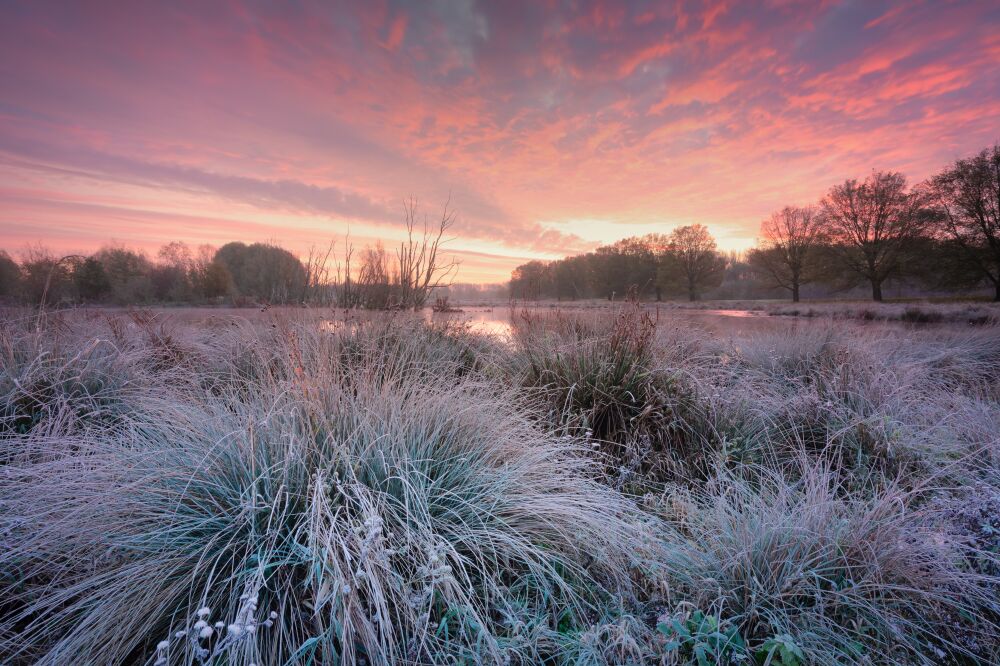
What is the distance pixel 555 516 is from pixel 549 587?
31 cm

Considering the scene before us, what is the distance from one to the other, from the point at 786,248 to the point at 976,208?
538 inches

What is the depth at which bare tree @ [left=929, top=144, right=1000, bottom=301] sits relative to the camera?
21.9 m

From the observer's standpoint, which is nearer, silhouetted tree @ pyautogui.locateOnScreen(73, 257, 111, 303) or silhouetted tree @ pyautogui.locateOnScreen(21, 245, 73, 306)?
silhouetted tree @ pyautogui.locateOnScreen(21, 245, 73, 306)

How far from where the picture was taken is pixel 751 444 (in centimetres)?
342

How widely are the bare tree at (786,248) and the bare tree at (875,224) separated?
3320mm

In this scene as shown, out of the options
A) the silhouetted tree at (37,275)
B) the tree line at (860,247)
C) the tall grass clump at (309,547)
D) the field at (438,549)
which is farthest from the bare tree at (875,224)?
the silhouetted tree at (37,275)

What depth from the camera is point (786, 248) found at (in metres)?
36.2

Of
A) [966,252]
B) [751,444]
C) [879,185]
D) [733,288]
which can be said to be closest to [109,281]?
[751,444]

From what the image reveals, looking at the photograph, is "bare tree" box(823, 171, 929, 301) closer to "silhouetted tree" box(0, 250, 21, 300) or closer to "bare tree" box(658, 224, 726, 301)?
"bare tree" box(658, 224, 726, 301)

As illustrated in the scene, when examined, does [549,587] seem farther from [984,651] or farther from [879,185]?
[879,185]

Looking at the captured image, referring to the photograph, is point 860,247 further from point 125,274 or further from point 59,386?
point 125,274

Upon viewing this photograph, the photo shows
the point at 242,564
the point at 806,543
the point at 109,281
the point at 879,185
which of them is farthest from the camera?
the point at 879,185

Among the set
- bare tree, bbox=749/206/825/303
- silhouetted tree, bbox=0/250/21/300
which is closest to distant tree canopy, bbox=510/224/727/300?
bare tree, bbox=749/206/825/303

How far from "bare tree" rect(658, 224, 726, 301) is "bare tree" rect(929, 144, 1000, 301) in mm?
16726
